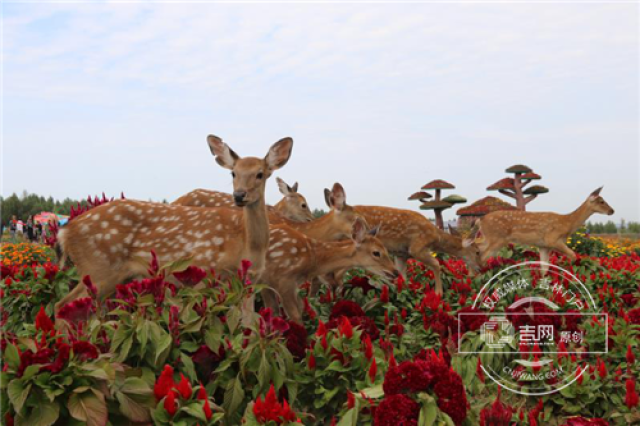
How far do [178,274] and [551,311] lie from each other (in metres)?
4.01

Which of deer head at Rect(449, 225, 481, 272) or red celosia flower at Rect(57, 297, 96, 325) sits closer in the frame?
red celosia flower at Rect(57, 297, 96, 325)

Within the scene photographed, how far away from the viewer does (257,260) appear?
5.68 metres

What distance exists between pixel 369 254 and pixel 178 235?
2.19 meters

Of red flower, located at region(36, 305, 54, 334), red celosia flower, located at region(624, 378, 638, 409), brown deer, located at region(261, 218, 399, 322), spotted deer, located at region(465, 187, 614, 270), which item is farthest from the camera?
spotted deer, located at region(465, 187, 614, 270)

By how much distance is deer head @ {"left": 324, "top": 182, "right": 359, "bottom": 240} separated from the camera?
8.45 meters

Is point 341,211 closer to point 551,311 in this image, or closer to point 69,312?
point 551,311

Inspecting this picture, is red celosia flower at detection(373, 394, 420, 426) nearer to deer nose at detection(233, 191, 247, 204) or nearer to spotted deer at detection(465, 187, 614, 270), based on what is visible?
deer nose at detection(233, 191, 247, 204)

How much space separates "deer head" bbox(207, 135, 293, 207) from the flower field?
46.5 inches

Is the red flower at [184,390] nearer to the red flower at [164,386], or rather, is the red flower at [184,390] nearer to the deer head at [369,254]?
the red flower at [164,386]

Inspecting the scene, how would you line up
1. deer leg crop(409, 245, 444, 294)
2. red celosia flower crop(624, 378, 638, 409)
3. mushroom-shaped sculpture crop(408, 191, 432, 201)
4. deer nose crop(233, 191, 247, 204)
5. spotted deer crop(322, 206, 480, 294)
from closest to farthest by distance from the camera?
red celosia flower crop(624, 378, 638, 409), deer nose crop(233, 191, 247, 204), deer leg crop(409, 245, 444, 294), spotted deer crop(322, 206, 480, 294), mushroom-shaped sculpture crop(408, 191, 432, 201)

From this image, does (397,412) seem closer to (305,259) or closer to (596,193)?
(305,259)

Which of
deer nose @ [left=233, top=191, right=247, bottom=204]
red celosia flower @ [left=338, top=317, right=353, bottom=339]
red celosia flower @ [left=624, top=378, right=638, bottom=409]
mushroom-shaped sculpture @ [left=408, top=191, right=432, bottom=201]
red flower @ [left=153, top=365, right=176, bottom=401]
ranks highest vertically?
mushroom-shaped sculpture @ [left=408, top=191, right=432, bottom=201]

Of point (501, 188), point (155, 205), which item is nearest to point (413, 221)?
point (155, 205)
